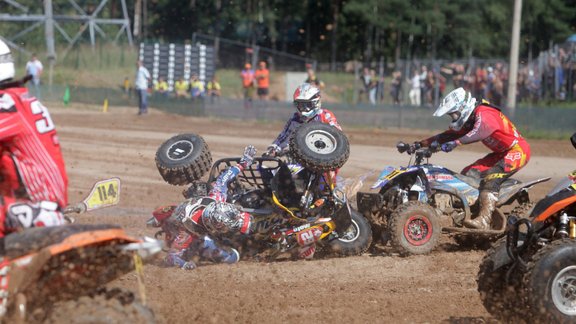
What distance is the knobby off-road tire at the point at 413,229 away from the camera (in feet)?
28.4

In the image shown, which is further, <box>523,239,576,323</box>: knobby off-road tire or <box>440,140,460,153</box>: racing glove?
<box>440,140,460,153</box>: racing glove

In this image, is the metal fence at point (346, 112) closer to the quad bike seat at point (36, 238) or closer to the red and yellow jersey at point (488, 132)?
the red and yellow jersey at point (488, 132)

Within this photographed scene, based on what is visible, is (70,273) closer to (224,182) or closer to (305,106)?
(224,182)

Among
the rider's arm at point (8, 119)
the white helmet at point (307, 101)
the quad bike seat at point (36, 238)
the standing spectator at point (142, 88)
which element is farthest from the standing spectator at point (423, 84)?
the quad bike seat at point (36, 238)

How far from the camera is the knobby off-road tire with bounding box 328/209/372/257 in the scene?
8641 mm

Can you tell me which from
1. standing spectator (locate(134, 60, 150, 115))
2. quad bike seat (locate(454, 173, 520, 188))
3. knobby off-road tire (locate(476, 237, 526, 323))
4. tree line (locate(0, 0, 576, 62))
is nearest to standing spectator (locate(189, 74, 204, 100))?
standing spectator (locate(134, 60, 150, 115))

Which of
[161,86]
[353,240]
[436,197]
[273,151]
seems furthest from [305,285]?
[161,86]

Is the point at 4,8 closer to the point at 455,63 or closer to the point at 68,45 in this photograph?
the point at 68,45

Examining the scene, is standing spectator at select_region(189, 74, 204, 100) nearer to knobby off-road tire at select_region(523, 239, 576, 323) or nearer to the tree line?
the tree line

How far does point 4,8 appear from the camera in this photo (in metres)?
47.0

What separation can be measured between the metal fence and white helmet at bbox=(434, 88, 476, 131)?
1259 centimetres

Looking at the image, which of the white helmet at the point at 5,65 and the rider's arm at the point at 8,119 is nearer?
the rider's arm at the point at 8,119

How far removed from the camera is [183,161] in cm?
830

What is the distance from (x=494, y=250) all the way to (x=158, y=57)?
30.4m
